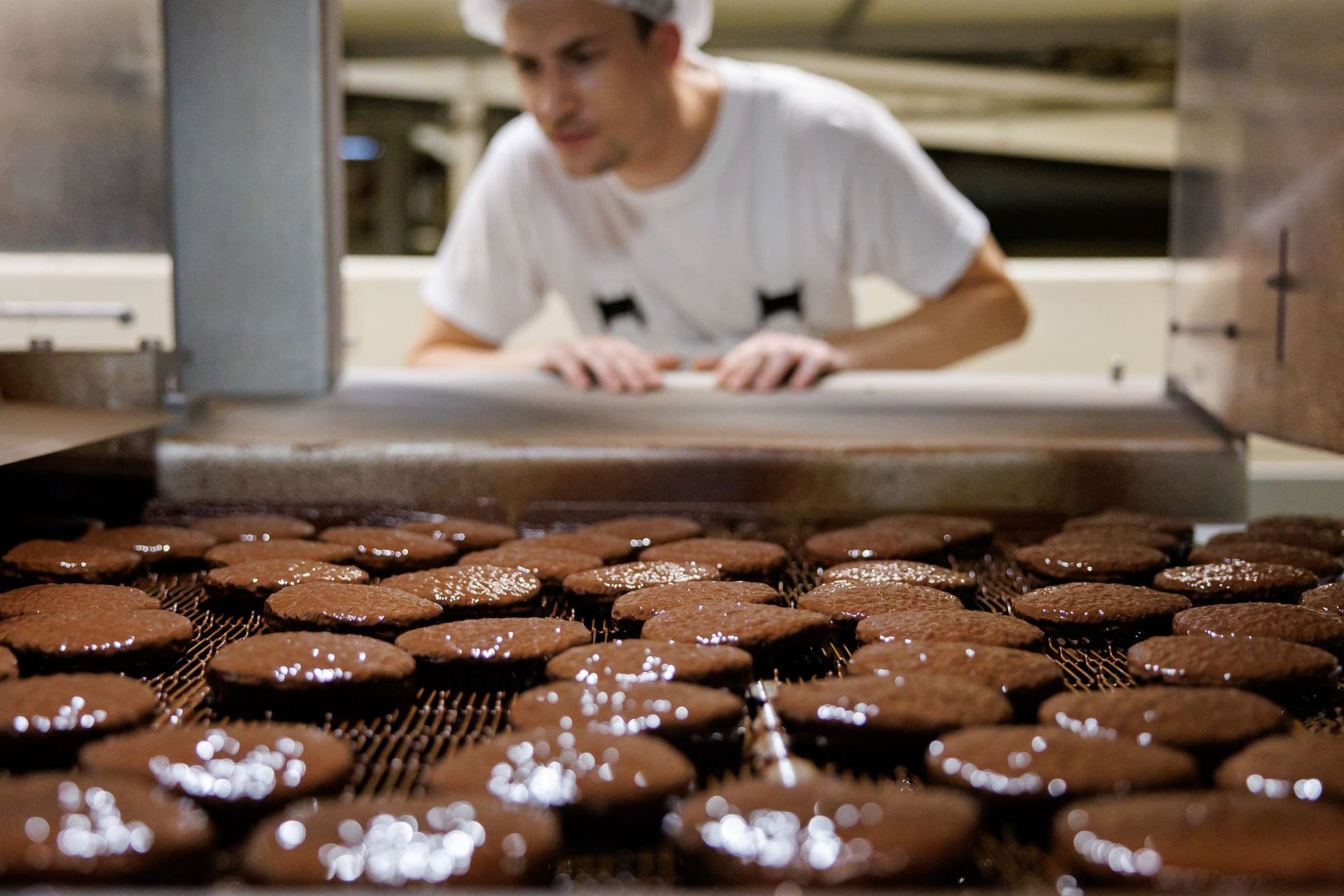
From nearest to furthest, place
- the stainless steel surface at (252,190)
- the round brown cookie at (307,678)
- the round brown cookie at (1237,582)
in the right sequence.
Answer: the round brown cookie at (307,678)
the round brown cookie at (1237,582)
the stainless steel surface at (252,190)

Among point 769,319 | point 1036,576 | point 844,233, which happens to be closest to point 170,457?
point 1036,576

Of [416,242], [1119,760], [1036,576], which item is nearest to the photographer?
[1119,760]

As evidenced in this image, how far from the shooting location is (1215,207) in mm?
1750

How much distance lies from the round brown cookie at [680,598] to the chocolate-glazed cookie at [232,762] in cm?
40

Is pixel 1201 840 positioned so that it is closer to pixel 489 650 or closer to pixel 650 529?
pixel 489 650

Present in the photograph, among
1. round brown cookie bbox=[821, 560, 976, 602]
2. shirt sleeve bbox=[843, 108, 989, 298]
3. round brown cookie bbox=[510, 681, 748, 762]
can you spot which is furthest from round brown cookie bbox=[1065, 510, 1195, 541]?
shirt sleeve bbox=[843, 108, 989, 298]

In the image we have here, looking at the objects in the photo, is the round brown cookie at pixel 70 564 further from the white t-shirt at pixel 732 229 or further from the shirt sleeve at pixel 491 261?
the shirt sleeve at pixel 491 261

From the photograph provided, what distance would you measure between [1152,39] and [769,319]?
11.2 ft

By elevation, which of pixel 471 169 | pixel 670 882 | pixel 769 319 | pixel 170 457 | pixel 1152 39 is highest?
pixel 1152 39

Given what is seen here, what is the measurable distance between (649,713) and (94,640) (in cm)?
55

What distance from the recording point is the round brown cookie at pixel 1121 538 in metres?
1.47

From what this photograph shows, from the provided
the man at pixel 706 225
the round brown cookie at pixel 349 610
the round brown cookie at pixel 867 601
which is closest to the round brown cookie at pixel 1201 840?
the round brown cookie at pixel 867 601

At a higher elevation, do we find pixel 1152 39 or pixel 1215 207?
pixel 1152 39

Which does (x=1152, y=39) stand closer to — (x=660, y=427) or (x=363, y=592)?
(x=660, y=427)
